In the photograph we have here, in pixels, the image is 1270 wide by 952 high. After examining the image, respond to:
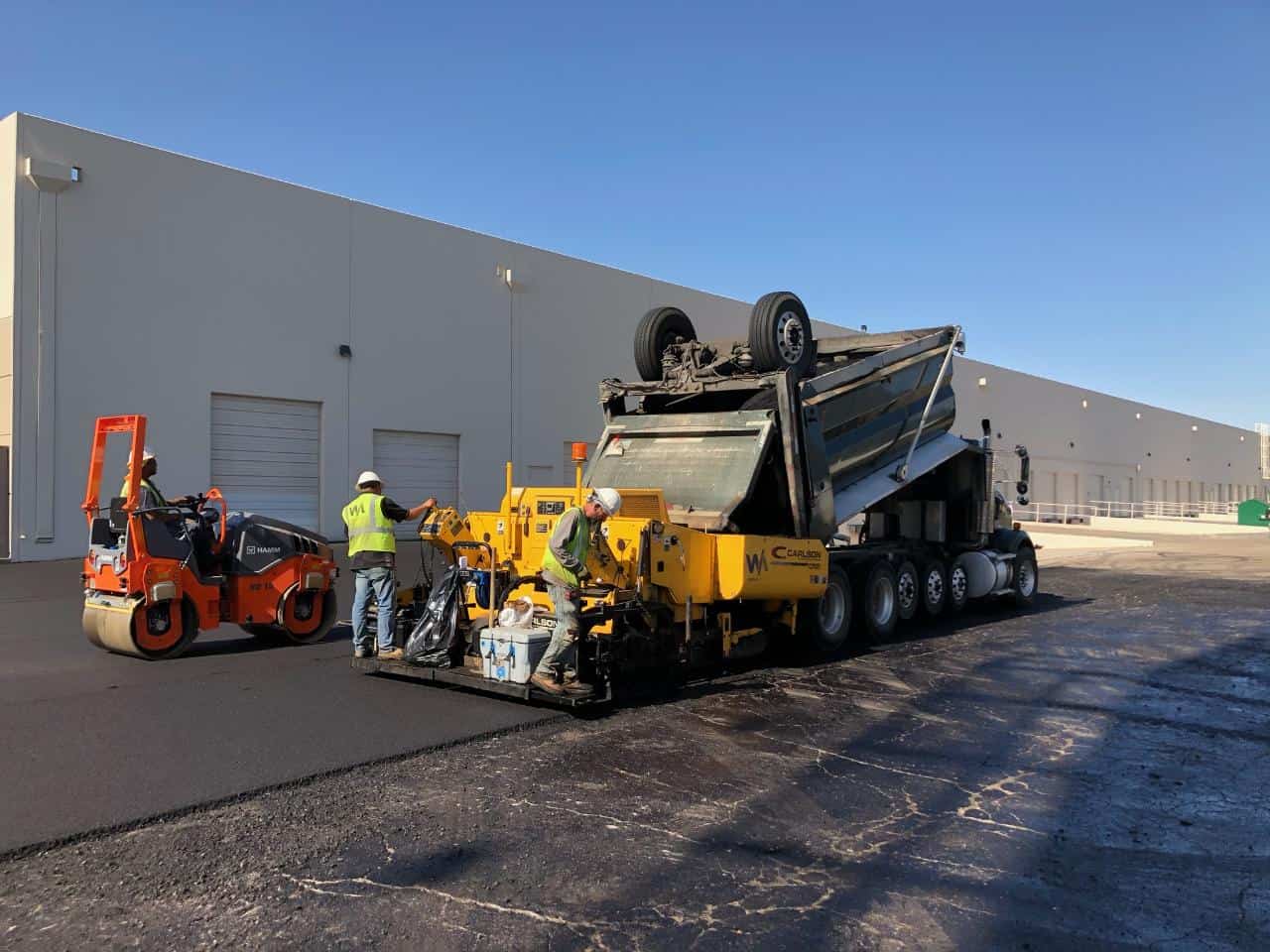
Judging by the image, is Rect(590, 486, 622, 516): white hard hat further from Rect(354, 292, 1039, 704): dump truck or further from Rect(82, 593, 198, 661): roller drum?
Rect(82, 593, 198, 661): roller drum

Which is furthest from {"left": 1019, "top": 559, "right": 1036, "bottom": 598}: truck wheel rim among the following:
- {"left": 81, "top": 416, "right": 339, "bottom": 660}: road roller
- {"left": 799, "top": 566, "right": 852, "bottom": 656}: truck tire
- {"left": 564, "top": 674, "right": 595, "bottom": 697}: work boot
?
{"left": 81, "top": 416, "right": 339, "bottom": 660}: road roller

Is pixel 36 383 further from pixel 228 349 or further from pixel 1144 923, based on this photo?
pixel 1144 923

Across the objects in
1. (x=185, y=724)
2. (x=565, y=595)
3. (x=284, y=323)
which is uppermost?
(x=284, y=323)

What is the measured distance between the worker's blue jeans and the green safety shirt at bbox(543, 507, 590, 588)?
5.64 feet

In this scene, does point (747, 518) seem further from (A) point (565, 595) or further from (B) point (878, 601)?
(A) point (565, 595)

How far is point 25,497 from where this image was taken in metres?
15.9

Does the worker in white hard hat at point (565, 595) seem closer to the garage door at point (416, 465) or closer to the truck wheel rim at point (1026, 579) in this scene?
the truck wheel rim at point (1026, 579)

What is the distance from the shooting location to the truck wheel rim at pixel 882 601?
1081cm

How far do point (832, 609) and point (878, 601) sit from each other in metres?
1.08

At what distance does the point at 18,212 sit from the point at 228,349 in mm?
4033

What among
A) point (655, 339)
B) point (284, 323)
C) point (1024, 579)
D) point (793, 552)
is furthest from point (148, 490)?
point (1024, 579)

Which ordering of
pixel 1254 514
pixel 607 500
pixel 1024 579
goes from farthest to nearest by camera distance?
1. pixel 1254 514
2. pixel 1024 579
3. pixel 607 500

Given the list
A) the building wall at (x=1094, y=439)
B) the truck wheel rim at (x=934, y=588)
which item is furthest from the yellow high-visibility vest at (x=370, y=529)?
the building wall at (x=1094, y=439)

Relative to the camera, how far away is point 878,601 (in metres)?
10.9
